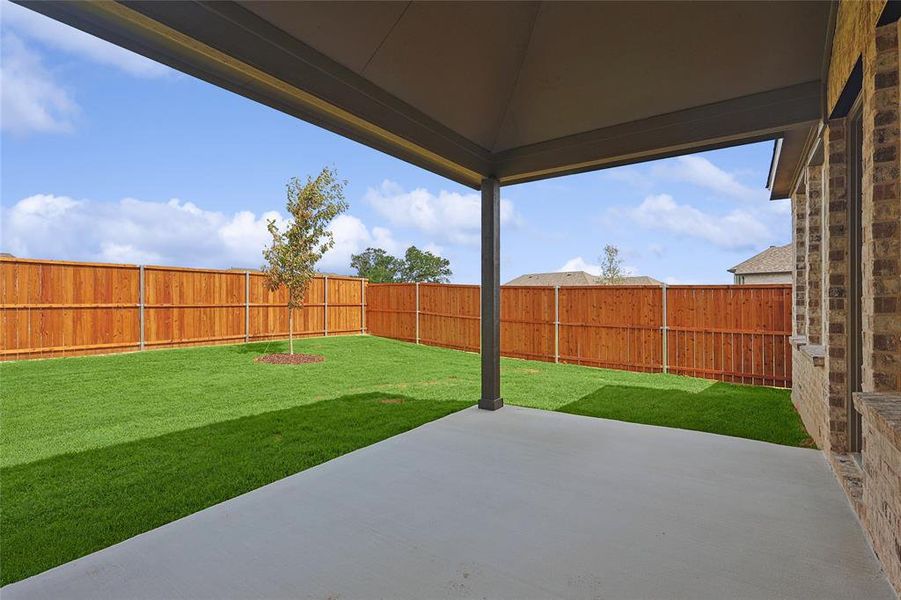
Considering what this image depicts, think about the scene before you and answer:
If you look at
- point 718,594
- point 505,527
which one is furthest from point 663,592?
point 505,527

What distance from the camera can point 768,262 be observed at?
19391 millimetres

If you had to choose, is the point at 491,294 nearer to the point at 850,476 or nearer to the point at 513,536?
the point at 513,536

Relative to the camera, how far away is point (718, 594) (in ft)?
6.06

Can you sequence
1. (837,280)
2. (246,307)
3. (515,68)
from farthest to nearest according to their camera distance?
(246,307) → (515,68) → (837,280)

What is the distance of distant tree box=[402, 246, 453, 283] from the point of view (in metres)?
37.3

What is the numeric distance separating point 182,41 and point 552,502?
327 cm

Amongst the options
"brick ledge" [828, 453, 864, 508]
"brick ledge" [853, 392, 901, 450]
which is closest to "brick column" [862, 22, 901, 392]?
"brick ledge" [853, 392, 901, 450]

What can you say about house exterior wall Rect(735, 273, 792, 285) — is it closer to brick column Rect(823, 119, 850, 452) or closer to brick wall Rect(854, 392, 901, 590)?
brick column Rect(823, 119, 850, 452)

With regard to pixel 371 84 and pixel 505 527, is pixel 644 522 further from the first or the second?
pixel 371 84

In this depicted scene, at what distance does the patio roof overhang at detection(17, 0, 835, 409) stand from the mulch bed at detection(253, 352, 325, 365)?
231 inches

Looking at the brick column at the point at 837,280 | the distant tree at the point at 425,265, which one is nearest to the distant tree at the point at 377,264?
the distant tree at the point at 425,265

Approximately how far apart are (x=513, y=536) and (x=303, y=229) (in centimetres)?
915

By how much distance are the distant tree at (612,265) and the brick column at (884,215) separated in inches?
930

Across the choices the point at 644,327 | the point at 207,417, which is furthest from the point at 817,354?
the point at 207,417
